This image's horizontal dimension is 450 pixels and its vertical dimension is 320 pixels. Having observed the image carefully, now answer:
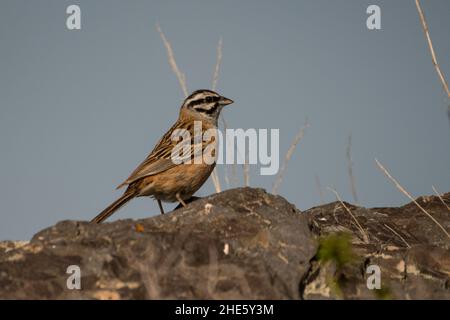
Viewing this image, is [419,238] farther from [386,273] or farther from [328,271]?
[328,271]

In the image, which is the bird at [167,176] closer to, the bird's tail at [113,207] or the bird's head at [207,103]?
the bird's tail at [113,207]

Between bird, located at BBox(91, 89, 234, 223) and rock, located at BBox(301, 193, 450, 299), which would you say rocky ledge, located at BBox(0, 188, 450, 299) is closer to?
rock, located at BBox(301, 193, 450, 299)

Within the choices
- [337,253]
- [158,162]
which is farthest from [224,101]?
[337,253]

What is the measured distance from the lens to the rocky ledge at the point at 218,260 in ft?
17.8

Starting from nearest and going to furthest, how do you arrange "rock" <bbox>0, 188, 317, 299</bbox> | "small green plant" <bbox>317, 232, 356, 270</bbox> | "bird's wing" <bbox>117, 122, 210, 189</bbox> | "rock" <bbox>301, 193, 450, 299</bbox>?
"rock" <bbox>0, 188, 317, 299</bbox>, "rock" <bbox>301, 193, 450, 299</bbox>, "small green plant" <bbox>317, 232, 356, 270</bbox>, "bird's wing" <bbox>117, 122, 210, 189</bbox>

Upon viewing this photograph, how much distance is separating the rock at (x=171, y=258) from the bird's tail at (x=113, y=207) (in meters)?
2.36

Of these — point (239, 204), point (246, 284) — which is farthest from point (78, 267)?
point (239, 204)

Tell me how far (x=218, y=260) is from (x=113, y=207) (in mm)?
3567

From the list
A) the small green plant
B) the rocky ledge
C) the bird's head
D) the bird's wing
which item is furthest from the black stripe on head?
the small green plant

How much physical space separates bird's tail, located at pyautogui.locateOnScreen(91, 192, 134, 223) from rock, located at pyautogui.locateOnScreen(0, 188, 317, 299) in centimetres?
236

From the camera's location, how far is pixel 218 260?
18.7 ft

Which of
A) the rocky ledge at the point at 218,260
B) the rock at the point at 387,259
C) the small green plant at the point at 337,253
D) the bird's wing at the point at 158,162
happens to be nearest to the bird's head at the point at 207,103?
the bird's wing at the point at 158,162

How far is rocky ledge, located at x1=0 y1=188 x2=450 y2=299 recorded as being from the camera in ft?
17.8

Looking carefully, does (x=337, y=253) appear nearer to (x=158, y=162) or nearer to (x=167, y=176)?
(x=167, y=176)
